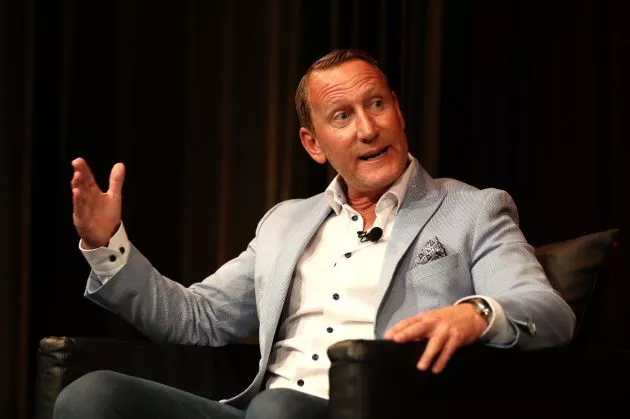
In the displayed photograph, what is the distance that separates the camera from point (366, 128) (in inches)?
80.2

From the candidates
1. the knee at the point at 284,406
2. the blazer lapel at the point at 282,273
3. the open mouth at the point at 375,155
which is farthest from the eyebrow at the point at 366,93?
the knee at the point at 284,406

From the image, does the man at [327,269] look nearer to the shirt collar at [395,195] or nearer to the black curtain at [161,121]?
the shirt collar at [395,195]

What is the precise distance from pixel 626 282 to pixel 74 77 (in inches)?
69.1

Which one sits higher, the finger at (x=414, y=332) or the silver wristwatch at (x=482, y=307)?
the silver wristwatch at (x=482, y=307)

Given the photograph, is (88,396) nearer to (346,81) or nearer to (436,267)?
(436,267)

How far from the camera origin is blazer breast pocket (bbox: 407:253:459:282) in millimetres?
1830

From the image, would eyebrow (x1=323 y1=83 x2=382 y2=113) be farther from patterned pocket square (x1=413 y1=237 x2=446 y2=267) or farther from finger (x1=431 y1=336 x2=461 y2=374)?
finger (x1=431 y1=336 x2=461 y2=374)

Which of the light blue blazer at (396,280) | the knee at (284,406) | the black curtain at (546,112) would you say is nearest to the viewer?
the knee at (284,406)

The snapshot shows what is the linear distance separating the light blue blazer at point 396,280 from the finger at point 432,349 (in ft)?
0.64

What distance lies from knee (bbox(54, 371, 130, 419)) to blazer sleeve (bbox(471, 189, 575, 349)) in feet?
2.30

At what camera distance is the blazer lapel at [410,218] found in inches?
72.9

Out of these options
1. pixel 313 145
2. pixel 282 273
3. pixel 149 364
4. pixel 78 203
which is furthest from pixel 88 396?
pixel 313 145

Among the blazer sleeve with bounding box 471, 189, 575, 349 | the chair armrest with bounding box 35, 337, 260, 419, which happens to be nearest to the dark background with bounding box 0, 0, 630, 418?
the blazer sleeve with bounding box 471, 189, 575, 349

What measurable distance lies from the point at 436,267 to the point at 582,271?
1.01 feet
